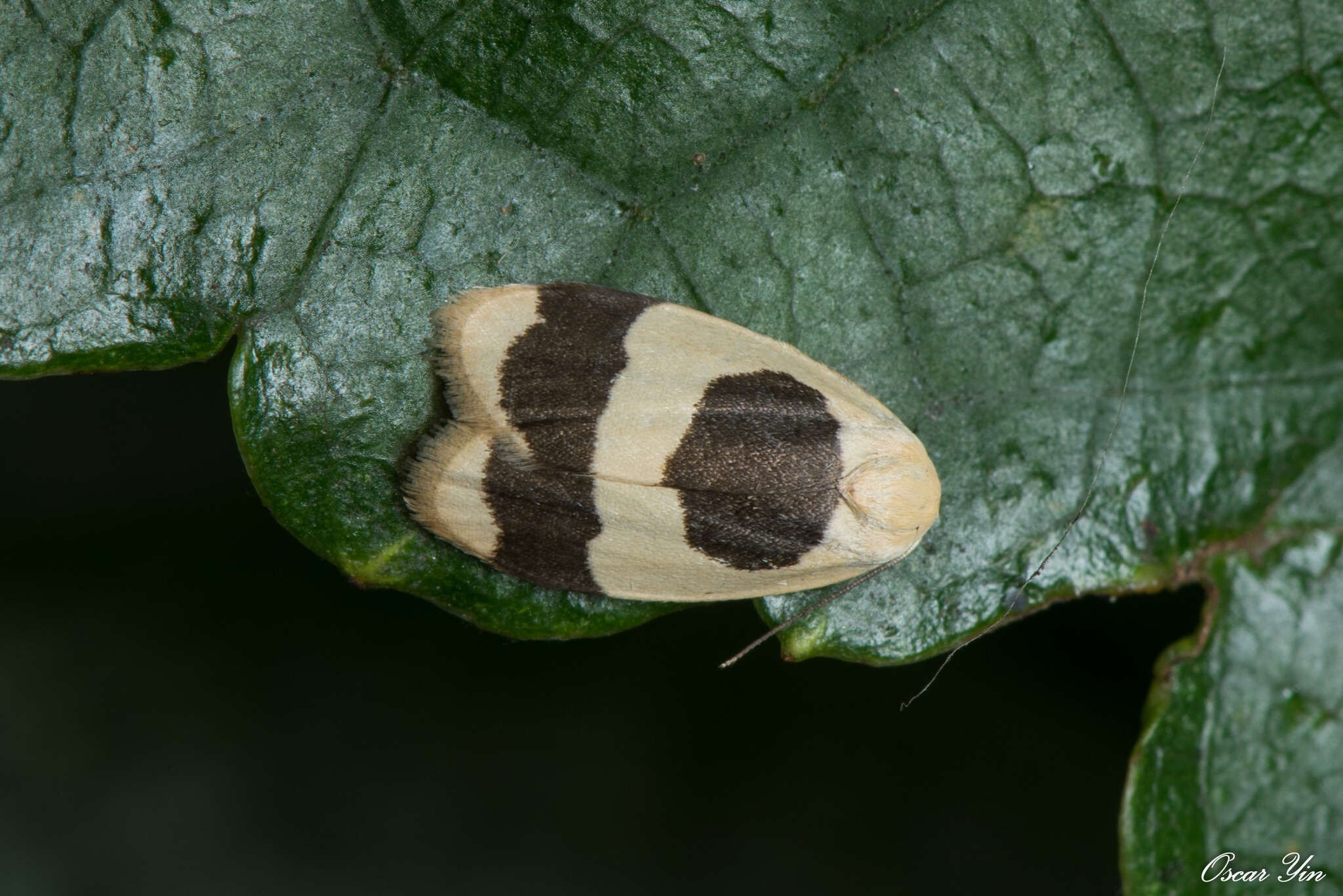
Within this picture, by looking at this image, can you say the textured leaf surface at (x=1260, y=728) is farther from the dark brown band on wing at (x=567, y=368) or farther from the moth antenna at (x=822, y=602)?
the dark brown band on wing at (x=567, y=368)

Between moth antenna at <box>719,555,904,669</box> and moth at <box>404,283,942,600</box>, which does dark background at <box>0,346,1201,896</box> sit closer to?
moth antenna at <box>719,555,904,669</box>

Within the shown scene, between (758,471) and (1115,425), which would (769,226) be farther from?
(1115,425)

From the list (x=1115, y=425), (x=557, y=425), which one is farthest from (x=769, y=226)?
(x=1115, y=425)

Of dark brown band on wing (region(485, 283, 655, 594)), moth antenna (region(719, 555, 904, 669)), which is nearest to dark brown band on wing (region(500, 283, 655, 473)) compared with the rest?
dark brown band on wing (region(485, 283, 655, 594))

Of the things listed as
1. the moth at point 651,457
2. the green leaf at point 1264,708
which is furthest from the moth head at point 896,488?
the green leaf at point 1264,708

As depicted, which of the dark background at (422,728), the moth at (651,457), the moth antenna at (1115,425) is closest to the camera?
the moth at (651,457)

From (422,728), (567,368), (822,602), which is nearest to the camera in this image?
Answer: (567,368)

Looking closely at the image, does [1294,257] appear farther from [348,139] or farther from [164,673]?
[164,673]
